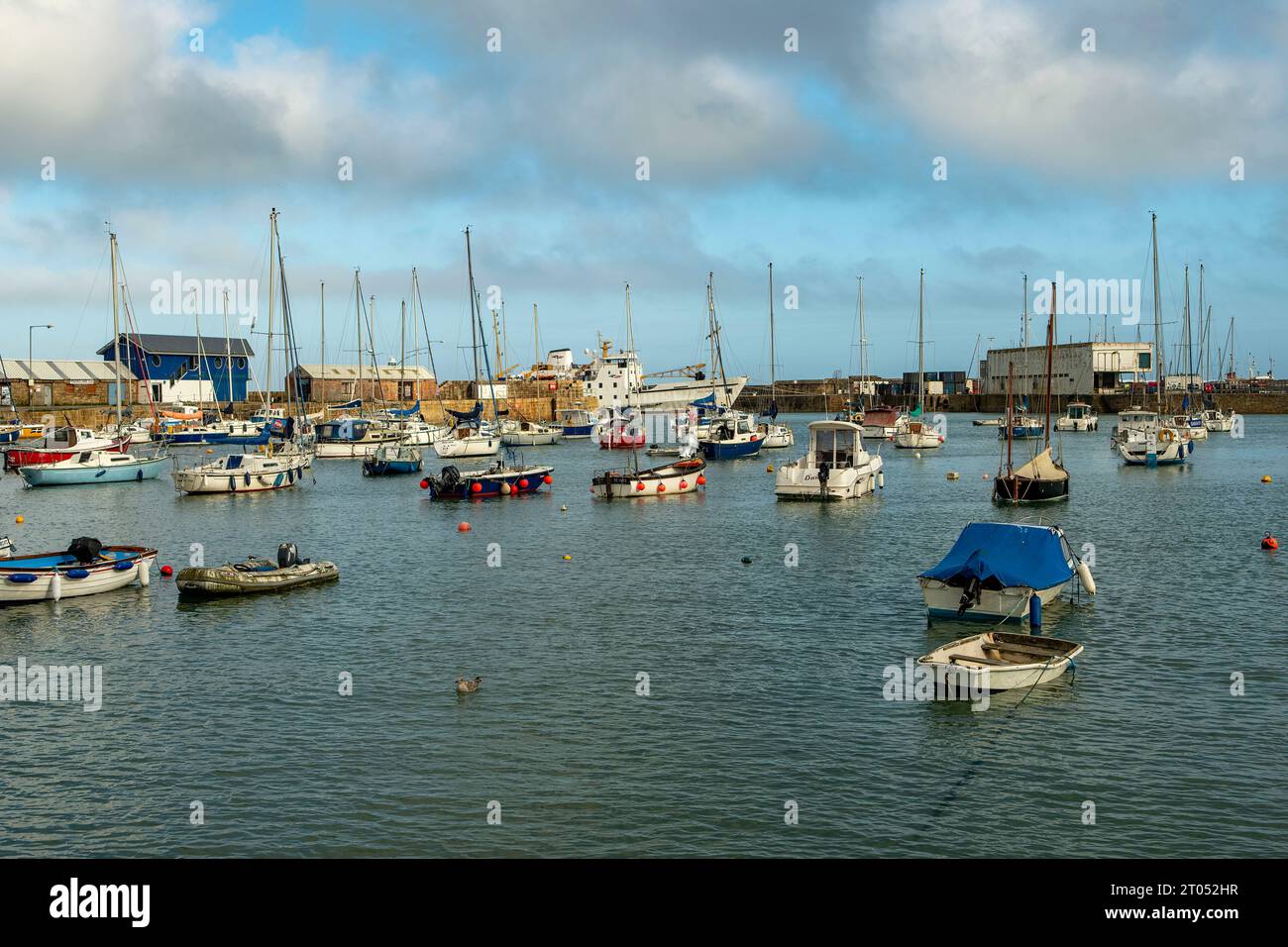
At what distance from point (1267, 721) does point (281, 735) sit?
18.3 m

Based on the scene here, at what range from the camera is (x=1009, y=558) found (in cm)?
2966

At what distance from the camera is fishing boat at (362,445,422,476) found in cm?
8006

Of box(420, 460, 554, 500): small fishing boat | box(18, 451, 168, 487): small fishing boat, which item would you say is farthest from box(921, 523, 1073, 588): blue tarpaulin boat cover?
box(18, 451, 168, 487): small fishing boat

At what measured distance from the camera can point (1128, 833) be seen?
16078mm

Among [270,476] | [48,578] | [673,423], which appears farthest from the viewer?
[673,423]

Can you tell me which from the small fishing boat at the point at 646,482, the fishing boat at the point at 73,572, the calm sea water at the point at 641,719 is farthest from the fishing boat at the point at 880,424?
the fishing boat at the point at 73,572

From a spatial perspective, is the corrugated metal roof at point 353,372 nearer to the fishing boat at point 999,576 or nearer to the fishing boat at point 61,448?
the fishing boat at point 61,448

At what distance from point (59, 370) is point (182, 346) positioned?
14.4 meters

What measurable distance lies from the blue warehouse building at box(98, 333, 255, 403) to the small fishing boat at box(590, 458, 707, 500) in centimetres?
8428

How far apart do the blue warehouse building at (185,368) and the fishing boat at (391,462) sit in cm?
5963

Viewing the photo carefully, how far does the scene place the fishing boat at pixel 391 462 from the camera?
80.1 m

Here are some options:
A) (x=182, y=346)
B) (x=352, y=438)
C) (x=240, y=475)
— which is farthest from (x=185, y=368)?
(x=240, y=475)
